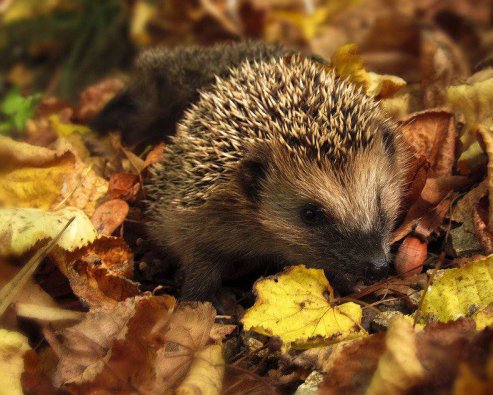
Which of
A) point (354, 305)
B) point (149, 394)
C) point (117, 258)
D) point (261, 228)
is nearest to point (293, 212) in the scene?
point (261, 228)

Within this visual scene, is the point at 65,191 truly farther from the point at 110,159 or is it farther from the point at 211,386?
the point at 211,386

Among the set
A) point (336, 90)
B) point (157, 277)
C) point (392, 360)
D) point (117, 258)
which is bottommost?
point (157, 277)

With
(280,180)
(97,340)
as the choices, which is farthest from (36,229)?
(280,180)

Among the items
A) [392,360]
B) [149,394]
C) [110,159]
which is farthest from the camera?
[110,159]

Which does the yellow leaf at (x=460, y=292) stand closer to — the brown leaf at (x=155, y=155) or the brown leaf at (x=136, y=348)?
the brown leaf at (x=136, y=348)

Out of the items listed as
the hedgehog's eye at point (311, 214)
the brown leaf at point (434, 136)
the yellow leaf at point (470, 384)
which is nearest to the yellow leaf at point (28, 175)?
the hedgehog's eye at point (311, 214)

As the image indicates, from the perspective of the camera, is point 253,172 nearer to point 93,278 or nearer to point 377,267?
point 377,267

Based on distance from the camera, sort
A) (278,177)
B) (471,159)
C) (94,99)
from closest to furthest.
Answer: (278,177) → (471,159) → (94,99)
